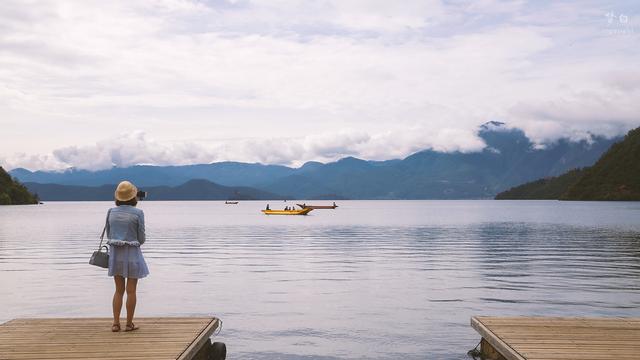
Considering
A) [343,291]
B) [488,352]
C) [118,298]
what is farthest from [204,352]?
[343,291]

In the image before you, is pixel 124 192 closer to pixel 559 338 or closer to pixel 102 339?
pixel 102 339

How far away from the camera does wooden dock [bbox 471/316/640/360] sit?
14086mm

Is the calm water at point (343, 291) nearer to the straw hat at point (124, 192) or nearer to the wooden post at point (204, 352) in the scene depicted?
the wooden post at point (204, 352)

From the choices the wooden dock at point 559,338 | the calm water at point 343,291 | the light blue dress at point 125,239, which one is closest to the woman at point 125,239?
the light blue dress at point 125,239

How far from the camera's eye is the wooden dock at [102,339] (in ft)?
44.8

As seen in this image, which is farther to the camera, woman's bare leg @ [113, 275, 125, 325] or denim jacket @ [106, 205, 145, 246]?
woman's bare leg @ [113, 275, 125, 325]

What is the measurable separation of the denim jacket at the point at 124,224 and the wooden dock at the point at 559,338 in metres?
8.97

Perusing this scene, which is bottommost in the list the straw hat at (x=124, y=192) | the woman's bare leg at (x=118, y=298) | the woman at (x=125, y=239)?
the woman's bare leg at (x=118, y=298)

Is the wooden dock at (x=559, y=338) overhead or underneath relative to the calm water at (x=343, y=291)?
overhead

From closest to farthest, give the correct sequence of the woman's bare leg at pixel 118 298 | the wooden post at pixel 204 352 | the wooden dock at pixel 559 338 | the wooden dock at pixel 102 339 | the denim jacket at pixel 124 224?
1. the wooden dock at pixel 102 339
2. the wooden dock at pixel 559 338
3. the denim jacket at pixel 124 224
4. the woman's bare leg at pixel 118 298
5. the wooden post at pixel 204 352

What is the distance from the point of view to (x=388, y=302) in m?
29.7

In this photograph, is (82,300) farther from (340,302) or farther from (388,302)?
(388,302)

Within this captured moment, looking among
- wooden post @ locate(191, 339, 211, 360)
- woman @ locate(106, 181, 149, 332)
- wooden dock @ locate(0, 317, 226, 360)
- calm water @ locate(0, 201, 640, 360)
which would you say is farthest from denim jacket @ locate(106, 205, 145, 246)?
calm water @ locate(0, 201, 640, 360)

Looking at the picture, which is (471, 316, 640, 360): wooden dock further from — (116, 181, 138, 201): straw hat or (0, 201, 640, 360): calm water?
(116, 181, 138, 201): straw hat
